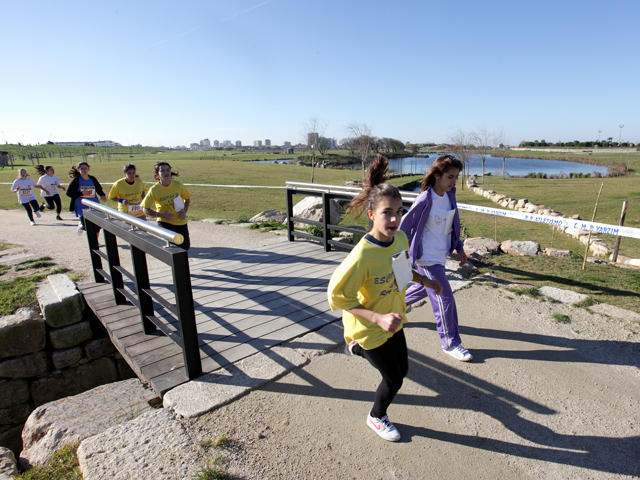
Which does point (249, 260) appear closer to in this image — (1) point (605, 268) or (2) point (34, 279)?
(2) point (34, 279)

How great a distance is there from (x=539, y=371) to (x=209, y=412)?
103 inches

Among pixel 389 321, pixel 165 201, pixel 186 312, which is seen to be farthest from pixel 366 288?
pixel 165 201

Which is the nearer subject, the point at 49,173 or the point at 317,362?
the point at 317,362

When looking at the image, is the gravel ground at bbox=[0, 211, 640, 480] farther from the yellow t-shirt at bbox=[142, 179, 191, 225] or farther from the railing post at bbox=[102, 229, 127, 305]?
the yellow t-shirt at bbox=[142, 179, 191, 225]

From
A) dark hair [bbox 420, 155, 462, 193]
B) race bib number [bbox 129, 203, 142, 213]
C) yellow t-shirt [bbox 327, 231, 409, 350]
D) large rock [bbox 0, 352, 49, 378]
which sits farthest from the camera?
race bib number [bbox 129, 203, 142, 213]

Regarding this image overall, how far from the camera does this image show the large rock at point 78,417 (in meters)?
2.60

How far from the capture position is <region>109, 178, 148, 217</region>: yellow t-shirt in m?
6.53

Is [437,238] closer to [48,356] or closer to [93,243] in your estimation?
[93,243]

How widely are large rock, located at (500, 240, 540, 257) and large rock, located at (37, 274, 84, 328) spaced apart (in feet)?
24.0

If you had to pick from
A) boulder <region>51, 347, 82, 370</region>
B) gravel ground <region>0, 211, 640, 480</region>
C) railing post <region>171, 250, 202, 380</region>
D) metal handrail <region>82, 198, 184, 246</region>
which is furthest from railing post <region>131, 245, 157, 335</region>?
boulder <region>51, 347, 82, 370</region>

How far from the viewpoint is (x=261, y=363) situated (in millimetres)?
3260

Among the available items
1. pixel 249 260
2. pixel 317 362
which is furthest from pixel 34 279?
pixel 317 362

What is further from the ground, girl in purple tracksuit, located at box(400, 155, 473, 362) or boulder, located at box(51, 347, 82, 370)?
girl in purple tracksuit, located at box(400, 155, 473, 362)

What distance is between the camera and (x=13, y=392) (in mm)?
4547
